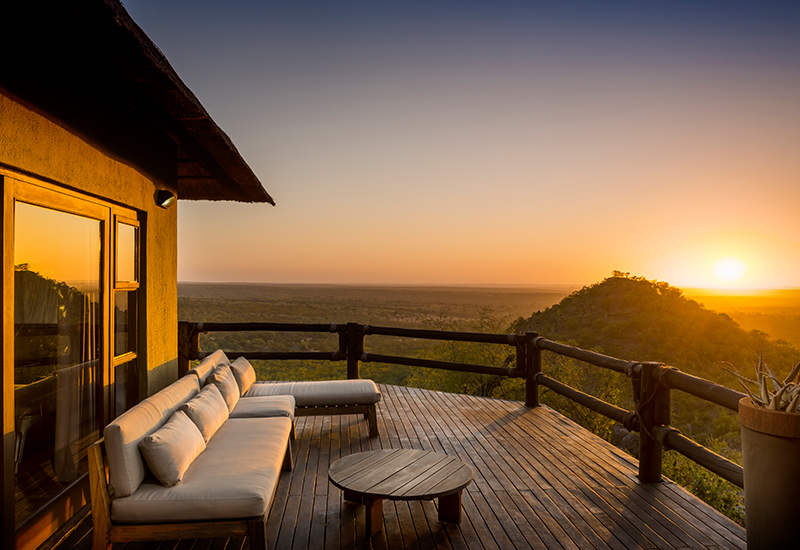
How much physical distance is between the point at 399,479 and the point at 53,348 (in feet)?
6.49

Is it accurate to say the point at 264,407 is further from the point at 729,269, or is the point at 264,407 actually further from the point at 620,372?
the point at 729,269

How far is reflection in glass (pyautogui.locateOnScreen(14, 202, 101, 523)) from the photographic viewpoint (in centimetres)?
215

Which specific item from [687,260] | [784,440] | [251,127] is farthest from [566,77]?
[687,260]

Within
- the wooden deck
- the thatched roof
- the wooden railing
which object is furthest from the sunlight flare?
the thatched roof

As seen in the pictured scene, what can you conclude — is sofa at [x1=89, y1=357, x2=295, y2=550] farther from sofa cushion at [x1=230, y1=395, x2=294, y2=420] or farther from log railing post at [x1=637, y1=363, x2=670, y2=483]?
log railing post at [x1=637, y1=363, x2=670, y2=483]

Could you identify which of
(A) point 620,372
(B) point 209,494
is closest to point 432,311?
(A) point 620,372

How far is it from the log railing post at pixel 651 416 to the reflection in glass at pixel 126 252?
379 centimetres

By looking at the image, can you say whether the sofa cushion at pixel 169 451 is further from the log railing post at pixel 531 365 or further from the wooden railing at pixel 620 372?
the log railing post at pixel 531 365

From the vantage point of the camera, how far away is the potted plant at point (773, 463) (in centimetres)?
199

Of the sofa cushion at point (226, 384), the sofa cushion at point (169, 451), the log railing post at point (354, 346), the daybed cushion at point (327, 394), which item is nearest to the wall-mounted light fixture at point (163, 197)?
the sofa cushion at point (226, 384)

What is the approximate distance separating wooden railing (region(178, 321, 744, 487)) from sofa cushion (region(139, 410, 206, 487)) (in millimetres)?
2862

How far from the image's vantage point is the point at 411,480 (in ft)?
8.25

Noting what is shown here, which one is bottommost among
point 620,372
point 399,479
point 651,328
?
point 651,328

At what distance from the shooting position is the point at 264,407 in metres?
3.71
